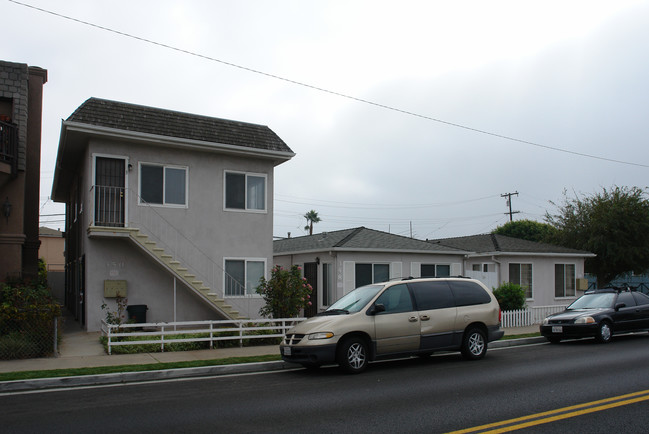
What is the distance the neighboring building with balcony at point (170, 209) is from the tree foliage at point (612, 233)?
19.1m

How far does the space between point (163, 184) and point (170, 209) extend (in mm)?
832

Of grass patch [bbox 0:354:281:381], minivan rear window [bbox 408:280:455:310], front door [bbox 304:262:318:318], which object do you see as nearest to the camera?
grass patch [bbox 0:354:281:381]

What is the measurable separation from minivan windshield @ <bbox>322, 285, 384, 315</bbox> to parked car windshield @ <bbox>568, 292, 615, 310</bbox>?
7658 millimetres

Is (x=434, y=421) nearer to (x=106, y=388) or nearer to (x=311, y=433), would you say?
(x=311, y=433)

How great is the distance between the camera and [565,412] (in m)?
7.11

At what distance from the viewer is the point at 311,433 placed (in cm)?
637

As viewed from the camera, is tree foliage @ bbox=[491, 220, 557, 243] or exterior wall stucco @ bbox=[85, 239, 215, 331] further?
tree foliage @ bbox=[491, 220, 557, 243]

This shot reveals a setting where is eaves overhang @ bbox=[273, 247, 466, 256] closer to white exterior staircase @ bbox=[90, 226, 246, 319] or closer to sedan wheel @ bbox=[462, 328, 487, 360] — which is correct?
white exterior staircase @ bbox=[90, 226, 246, 319]

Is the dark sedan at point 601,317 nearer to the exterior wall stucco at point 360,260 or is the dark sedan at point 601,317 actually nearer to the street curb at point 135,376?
the exterior wall stucco at point 360,260

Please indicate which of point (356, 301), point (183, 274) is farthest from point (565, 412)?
point (183, 274)

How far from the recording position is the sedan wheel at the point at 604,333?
48.9 feet

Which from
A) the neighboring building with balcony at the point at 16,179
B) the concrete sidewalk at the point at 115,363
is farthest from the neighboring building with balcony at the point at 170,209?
the concrete sidewalk at the point at 115,363

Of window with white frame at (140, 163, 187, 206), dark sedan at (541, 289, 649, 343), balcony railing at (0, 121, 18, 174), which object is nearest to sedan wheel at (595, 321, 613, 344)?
dark sedan at (541, 289, 649, 343)

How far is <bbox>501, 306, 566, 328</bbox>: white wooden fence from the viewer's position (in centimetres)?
1948
